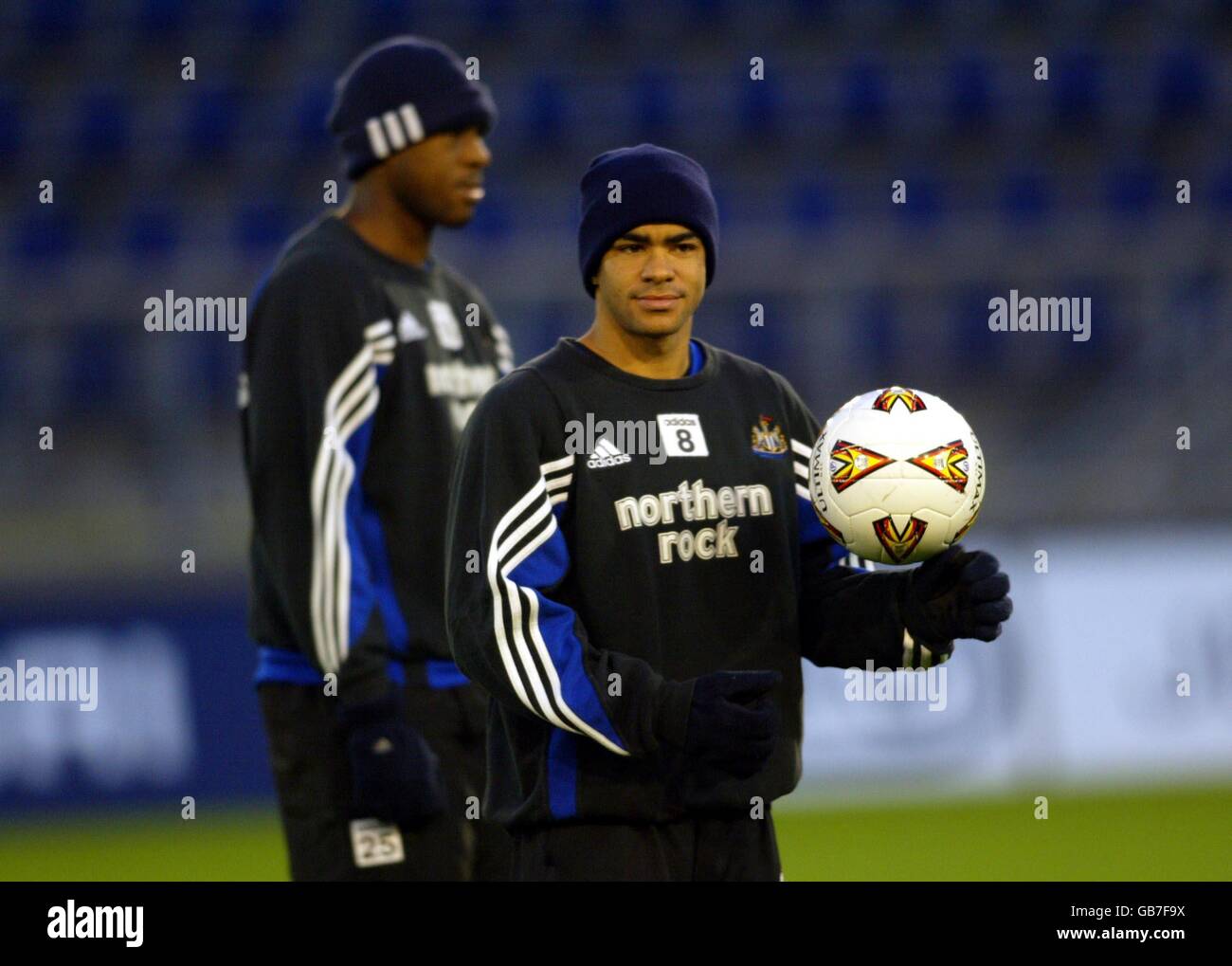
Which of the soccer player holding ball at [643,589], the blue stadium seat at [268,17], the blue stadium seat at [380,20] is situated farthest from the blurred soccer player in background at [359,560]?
the blue stadium seat at [268,17]

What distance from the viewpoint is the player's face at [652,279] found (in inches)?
140

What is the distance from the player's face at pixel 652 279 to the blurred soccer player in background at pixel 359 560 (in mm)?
997

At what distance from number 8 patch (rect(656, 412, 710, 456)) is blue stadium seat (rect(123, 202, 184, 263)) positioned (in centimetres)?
1005

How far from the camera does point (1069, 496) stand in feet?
35.9

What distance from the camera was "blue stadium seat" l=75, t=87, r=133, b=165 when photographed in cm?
1364

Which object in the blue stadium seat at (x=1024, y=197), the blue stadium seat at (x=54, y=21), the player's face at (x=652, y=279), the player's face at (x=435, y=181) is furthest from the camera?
the blue stadium seat at (x=54, y=21)

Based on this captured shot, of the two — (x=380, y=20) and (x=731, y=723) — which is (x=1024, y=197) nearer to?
(x=380, y=20)

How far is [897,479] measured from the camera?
354cm

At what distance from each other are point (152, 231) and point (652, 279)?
1037 cm

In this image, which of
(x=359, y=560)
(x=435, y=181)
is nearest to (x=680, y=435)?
(x=359, y=560)

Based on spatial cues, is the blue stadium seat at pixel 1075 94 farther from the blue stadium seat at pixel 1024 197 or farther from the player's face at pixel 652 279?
the player's face at pixel 652 279

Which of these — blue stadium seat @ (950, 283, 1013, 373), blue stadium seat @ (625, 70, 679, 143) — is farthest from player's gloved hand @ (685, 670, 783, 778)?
blue stadium seat @ (625, 70, 679, 143)

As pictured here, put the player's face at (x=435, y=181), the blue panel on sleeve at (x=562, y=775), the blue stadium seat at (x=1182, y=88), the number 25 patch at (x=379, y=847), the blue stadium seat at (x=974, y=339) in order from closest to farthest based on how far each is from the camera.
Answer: the blue panel on sleeve at (x=562, y=775) < the number 25 patch at (x=379, y=847) < the player's face at (x=435, y=181) < the blue stadium seat at (x=974, y=339) < the blue stadium seat at (x=1182, y=88)

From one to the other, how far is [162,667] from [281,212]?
4.86 metres
